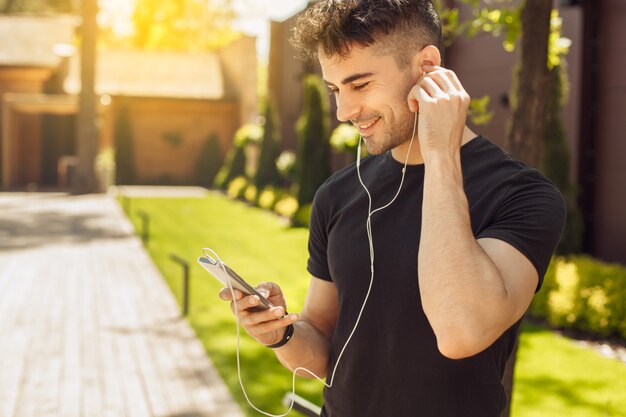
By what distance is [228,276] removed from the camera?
2.11 metres

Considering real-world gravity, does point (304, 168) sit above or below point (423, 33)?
below

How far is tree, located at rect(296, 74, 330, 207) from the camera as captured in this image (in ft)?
64.7

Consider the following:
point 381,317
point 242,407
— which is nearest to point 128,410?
point 242,407

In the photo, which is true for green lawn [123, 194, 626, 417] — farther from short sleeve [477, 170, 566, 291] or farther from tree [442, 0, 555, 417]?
short sleeve [477, 170, 566, 291]

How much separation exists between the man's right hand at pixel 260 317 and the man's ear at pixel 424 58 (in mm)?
749

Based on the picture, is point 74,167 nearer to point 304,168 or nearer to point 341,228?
point 304,168

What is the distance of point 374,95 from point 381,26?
0.58 feet

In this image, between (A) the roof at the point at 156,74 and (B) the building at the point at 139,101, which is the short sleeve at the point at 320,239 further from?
(A) the roof at the point at 156,74

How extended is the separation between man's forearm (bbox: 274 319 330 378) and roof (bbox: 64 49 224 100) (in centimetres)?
3426

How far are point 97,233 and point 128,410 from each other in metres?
11.7

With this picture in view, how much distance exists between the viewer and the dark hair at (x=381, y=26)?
6.73 ft

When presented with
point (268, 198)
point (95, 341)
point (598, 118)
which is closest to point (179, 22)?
point (268, 198)

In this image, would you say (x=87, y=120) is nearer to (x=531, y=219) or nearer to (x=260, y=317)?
(x=260, y=317)

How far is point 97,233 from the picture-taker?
17.3 m
